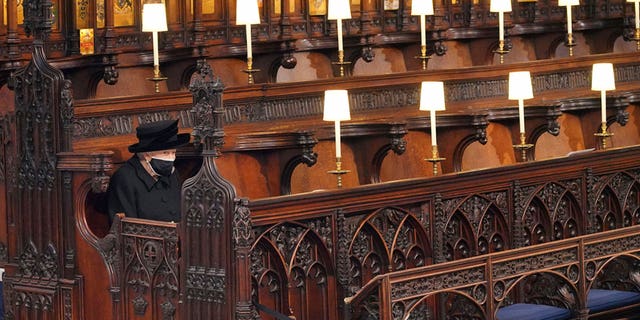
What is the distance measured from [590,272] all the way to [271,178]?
2.76 m

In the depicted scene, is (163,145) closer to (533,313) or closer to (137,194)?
(137,194)

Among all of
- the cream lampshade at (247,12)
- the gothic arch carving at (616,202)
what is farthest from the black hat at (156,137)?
the gothic arch carving at (616,202)

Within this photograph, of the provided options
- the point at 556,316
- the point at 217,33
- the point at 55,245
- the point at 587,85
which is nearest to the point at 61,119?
the point at 55,245

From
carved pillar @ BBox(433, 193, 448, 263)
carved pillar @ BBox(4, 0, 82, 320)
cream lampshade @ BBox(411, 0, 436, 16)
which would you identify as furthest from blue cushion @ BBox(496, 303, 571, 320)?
cream lampshade @ BBox(411, 0, 436, 16)

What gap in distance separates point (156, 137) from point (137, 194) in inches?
13.8

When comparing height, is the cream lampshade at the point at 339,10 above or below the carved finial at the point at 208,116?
above

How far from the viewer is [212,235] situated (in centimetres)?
882

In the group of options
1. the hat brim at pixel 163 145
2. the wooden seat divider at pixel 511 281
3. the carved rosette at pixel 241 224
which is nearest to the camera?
the carved rosette at pixel 241 224

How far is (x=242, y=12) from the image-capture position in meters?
12.4

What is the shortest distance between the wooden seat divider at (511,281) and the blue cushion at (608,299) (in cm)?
1

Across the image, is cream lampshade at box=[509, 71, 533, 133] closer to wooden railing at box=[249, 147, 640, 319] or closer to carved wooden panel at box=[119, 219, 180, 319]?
wooden railing at box=[249, 147, 640, 319]

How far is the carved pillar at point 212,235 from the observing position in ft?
28.5

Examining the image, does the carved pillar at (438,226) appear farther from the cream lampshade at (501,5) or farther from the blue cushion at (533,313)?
the cream lampshade at (501,5)

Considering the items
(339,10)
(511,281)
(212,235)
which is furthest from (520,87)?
(212,235)
